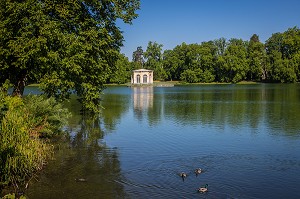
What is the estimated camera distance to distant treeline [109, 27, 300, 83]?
128 meters

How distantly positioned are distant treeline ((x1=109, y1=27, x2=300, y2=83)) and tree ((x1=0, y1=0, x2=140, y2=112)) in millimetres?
102990

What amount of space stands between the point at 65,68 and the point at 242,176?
34.6 feet

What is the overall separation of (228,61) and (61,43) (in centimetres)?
12174

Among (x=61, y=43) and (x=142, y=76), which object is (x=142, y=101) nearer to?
(x=61, y=43)

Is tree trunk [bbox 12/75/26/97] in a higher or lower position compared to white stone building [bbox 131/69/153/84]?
lower

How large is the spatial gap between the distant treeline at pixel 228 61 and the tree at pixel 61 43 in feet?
338

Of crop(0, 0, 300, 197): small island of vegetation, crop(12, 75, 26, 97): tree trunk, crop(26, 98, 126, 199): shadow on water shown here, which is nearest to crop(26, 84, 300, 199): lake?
crop(26, 98, 126, 199): shadow on water

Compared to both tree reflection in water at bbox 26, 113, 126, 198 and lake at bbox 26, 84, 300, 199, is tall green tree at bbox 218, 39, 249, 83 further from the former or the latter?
tree reflection in water at bbox 26, 113, 126, 198

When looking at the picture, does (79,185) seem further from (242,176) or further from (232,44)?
(232,44)

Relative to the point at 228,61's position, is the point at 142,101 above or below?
below

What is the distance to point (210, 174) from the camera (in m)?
15.8

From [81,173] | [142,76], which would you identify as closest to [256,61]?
[142,76]

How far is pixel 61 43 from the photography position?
64.2 ft

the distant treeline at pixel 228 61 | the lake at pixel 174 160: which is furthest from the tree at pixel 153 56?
the lake at pixel 174 160
